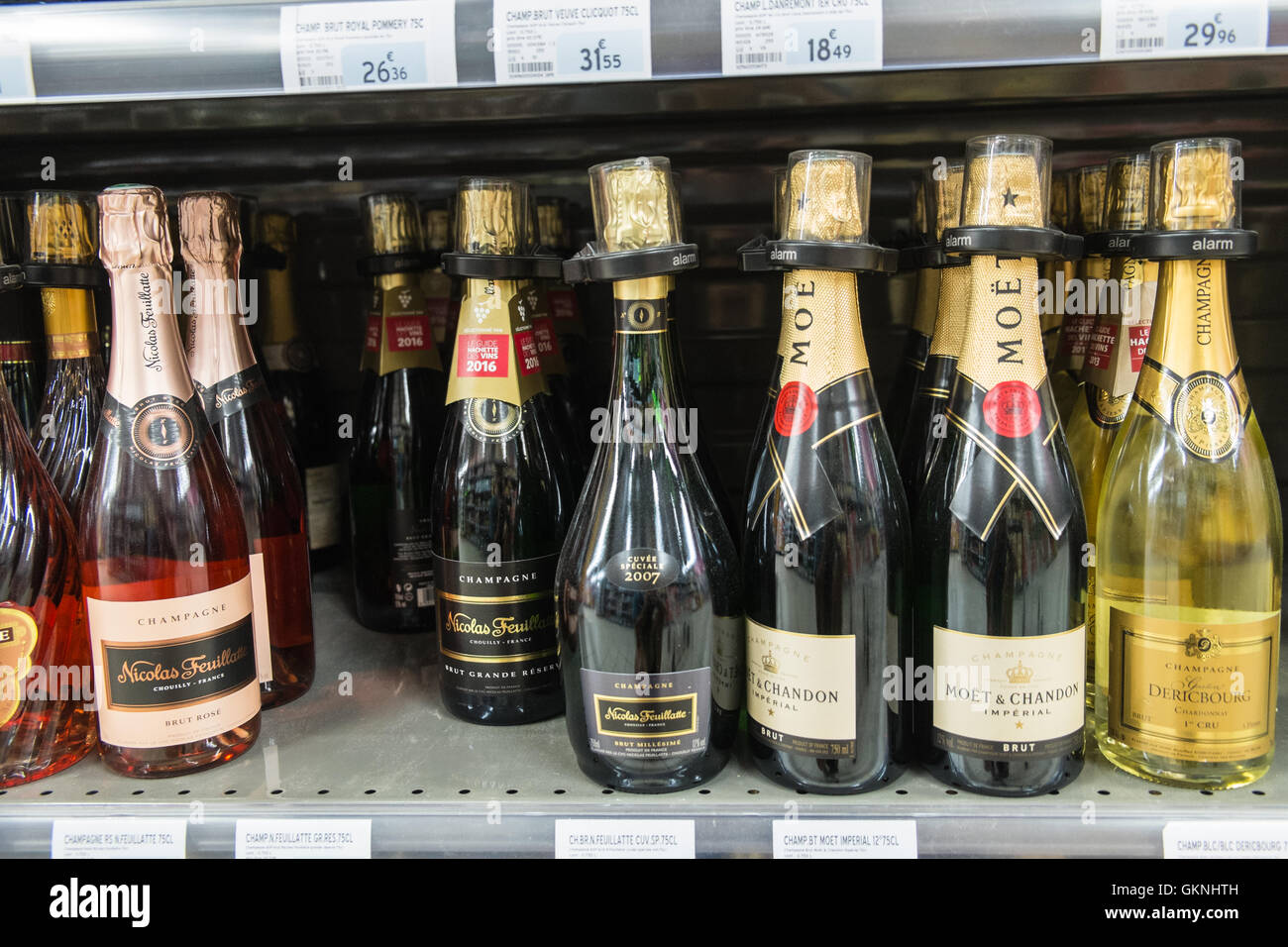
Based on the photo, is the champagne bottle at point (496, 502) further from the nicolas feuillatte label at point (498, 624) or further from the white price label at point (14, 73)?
the white price label at point (14, 73)

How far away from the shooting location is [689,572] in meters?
0.82

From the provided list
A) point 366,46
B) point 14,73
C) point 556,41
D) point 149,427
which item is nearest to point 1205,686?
point 556,41

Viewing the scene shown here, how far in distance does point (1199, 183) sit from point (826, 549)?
0.39 metres

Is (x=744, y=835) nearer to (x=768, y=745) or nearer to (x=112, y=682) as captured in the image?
(x=768, y=745)

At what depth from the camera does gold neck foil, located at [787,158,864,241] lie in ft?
2.43

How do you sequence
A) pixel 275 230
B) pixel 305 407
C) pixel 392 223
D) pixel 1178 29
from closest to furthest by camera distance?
pixel 1178 29
pixel 392 223
pixel 275 230
pixel 305 407

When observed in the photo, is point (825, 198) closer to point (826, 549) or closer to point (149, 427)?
point (826, 549)

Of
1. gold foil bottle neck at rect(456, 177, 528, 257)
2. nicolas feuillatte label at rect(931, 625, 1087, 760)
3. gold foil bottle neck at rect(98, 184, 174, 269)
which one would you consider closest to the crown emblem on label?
nicolas feuillatte label at rect(931, 625, 1087, 760)

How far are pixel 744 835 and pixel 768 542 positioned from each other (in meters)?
0.23

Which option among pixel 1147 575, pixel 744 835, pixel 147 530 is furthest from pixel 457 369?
pixel 1147 575

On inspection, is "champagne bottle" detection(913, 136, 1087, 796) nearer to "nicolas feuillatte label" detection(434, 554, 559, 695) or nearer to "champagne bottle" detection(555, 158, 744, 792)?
"champagne bottle" detection(555, 158, 744, 792)

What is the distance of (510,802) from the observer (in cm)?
Result: 77

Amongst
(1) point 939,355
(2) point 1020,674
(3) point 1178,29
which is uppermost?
(3) point 1178,29

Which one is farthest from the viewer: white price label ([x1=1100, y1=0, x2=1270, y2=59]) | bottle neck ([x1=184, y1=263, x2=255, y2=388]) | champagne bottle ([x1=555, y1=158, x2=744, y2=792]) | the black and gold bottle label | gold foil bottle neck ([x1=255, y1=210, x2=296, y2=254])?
gold foil bottle neck ([x1=255, y1=210, x2=296, y2=254])
